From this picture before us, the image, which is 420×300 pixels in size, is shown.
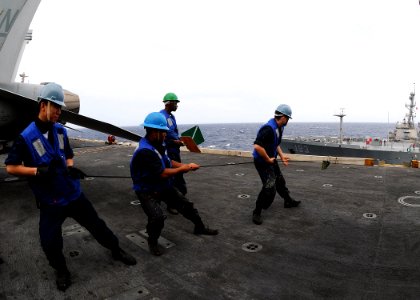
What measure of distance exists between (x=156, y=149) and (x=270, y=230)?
7.58ft

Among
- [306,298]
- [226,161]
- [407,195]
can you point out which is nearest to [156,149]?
[306,298]

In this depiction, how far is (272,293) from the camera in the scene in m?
3.04

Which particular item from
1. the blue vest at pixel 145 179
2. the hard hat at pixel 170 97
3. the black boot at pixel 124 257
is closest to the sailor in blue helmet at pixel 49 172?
the black boot at pixel 124 257

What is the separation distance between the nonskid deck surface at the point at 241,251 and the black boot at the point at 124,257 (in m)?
0.07

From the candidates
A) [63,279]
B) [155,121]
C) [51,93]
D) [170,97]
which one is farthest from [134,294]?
[170,97]

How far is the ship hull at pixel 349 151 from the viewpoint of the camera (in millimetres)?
29586

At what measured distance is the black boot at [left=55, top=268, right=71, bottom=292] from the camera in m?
3.11

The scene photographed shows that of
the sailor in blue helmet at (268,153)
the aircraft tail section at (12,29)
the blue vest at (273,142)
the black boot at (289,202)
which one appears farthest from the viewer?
the aircraft tail section at (12,29)

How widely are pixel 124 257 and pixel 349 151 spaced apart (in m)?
33.3

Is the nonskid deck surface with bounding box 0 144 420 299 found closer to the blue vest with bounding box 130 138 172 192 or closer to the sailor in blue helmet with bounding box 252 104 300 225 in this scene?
the sailor in blue helmet with bounding box 252 104 300 225

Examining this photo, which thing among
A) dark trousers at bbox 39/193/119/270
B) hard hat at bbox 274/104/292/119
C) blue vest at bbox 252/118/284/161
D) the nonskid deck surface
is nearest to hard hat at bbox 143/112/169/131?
dark trousers at bbox 39/193/119/270

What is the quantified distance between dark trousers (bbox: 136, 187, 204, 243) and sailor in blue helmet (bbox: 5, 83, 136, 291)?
0.97 m

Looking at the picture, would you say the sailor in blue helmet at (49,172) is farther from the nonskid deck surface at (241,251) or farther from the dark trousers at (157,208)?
the dark trousers at (157,208)

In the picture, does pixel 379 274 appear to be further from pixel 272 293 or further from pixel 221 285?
pixel 221 285
